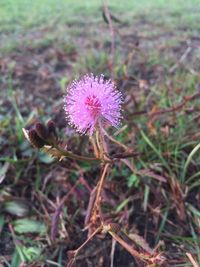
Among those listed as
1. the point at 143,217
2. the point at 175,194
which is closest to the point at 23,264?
the point at 143,217

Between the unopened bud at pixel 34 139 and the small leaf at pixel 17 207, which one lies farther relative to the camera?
the small leaf at pixel 17 207

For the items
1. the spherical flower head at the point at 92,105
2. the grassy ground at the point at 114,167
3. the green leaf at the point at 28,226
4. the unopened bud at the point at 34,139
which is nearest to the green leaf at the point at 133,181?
the grassy ground at the point at 114,167

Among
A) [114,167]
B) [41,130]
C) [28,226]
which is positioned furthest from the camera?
[114,167]

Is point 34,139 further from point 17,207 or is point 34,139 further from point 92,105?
point 17,207

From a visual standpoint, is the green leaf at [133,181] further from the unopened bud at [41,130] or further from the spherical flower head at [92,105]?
the unopened bud at [41,130]

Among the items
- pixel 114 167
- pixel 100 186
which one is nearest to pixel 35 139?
pixel 100 186

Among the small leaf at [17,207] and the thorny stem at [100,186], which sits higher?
the thorny stem at [100,186]

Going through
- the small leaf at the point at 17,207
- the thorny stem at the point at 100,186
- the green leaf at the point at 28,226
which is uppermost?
the thorny stem at the point at 100,186
